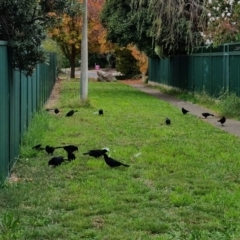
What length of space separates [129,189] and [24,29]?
2.72 metres

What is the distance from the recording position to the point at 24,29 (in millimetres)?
8227

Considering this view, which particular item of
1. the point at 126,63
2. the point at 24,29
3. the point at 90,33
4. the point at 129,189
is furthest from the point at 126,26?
the point at 126,63

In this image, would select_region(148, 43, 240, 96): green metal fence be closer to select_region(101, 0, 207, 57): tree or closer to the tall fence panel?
select_region(101, 0, 207, 57): tree

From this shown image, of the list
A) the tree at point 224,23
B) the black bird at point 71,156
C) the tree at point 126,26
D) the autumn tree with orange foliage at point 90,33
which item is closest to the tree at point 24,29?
the black bird at point 71,156

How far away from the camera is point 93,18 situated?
1601 inches

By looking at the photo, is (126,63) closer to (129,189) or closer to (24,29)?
(24,29)

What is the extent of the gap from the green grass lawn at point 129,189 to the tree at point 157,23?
35.3 feet

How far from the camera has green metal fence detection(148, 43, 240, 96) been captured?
19.7 meters

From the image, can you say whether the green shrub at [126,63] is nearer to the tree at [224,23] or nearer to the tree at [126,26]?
the tree at [126,26]

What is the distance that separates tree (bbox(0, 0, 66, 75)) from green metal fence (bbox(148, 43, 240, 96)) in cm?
1152

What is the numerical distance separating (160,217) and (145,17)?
1969 cm

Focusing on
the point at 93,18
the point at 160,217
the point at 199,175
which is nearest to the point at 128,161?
the point at 199,175

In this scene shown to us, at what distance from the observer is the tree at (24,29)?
26.4 feet

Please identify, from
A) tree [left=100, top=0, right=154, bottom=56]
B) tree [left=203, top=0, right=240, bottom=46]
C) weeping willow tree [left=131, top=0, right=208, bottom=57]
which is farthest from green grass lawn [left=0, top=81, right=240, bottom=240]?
tree [left=100, top=0, right=154, bottom=56]
